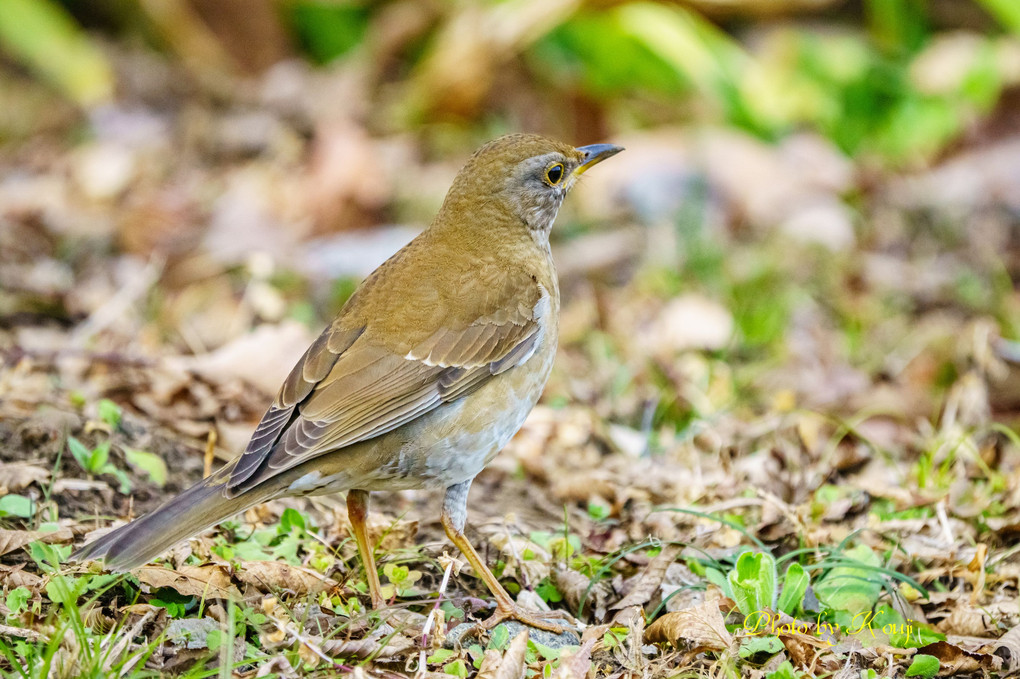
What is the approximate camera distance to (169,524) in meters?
3.57

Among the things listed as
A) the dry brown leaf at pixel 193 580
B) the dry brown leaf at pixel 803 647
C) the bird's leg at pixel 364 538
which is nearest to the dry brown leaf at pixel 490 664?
the bird's leg at pixel 364 538

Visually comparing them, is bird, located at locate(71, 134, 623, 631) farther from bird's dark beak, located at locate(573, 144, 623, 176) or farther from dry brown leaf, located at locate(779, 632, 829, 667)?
dry brown leaf, located at locate(779, 632, 829, 667)

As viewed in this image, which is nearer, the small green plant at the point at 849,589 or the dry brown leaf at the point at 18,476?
the small green plant at the point at 849,589

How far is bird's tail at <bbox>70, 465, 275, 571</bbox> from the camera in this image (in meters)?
3.46

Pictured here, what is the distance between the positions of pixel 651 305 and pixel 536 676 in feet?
14.3

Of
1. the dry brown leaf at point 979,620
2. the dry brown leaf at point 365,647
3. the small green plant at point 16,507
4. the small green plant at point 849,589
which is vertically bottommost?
the dry brown leaf at point 979,620

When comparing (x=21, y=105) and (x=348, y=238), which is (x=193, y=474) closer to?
(x=348, y=238)

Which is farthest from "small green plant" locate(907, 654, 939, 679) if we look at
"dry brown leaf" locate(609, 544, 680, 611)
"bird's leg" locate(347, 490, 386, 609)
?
"bird's leg" locate(347, 490, 386, 609)

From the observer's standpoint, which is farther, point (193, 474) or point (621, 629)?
point (193, 474)

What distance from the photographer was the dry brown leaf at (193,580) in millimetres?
3684

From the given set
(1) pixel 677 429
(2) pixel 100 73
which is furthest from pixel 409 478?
(2) pixel 100 73

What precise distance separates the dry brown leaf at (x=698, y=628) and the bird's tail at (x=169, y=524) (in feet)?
4.49

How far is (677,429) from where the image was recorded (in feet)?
19.6

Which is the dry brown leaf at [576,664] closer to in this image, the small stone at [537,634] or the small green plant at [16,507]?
the small stone at [537,634]
